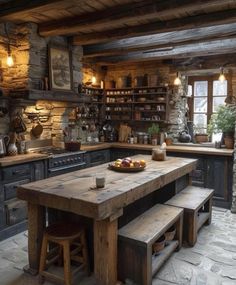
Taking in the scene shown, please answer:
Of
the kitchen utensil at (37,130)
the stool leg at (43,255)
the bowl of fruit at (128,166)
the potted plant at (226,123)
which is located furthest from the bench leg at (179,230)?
the kitchen utensil at (37,130)

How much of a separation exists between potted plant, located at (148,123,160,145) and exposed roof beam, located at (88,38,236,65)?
50.8 inches

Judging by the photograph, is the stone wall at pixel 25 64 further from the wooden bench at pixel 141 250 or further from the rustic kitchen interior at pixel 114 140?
the wooden bench at pixel 141 250

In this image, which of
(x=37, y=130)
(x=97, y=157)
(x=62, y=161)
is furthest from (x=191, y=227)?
(x=37, y=130)

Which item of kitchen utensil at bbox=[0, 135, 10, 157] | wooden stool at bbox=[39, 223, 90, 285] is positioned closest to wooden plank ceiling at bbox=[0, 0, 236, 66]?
kitchen utensil at bbox=[0, 135, 10, 157]

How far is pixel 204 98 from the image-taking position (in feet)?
22.0

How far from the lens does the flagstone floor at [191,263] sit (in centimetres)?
260

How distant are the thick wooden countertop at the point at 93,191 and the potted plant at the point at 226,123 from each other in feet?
6.05

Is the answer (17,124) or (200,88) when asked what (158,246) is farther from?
(200,88)

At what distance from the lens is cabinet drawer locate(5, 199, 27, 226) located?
3.50 meters

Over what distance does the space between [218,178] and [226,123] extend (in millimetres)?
903

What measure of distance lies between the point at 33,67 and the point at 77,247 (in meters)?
2.56

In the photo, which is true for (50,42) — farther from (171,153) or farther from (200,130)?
(200,130)

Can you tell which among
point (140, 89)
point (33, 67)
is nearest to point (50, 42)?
point (33, 67)

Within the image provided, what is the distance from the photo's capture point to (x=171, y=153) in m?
5.04
